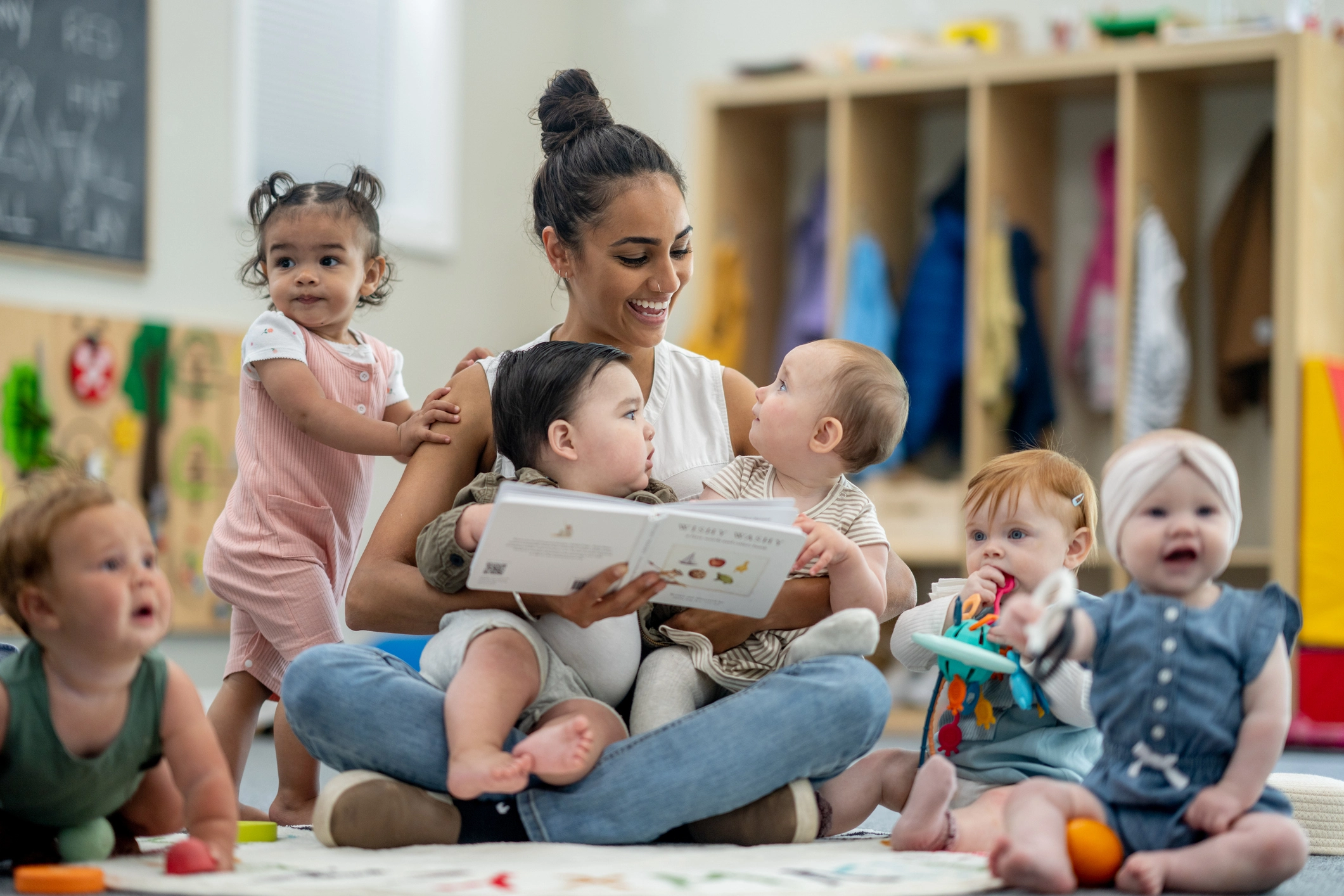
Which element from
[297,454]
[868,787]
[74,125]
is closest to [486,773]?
[868,787]

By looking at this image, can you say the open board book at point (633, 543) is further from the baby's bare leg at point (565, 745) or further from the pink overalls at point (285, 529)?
the pink overalls at point (285, 529)

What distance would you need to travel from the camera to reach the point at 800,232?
17.2 ft

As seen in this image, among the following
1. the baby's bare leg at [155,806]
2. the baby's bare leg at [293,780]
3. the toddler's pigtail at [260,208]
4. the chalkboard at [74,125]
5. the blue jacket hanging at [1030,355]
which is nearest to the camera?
the baby's bare leg at [155,806]

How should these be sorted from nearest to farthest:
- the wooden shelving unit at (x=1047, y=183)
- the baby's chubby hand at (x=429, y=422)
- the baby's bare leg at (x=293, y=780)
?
the baby's chubby hand at (x=429, y=422) < the baby's bare leg at (x=293, y=780) < the wooden shelving unit at (x=1047, y=183)

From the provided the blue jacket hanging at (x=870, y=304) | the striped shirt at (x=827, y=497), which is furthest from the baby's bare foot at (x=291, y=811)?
the blue jacket hanging at (x=870, y=304)

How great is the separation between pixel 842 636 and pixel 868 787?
0.25m

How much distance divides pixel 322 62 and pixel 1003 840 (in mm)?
3931

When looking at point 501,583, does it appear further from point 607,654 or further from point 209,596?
point 209,596

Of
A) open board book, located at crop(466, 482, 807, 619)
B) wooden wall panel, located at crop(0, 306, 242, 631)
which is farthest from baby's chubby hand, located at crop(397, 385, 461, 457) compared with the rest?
wooden wall panel, located at crop(0, 306, 242, 631)

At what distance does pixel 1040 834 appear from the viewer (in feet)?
4.90

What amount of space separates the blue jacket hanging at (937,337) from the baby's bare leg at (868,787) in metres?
2.89

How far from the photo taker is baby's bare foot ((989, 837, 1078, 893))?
1459 mm

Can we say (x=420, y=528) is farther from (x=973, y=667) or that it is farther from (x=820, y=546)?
(x=973, y=667)

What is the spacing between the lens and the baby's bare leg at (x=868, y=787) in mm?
1871
